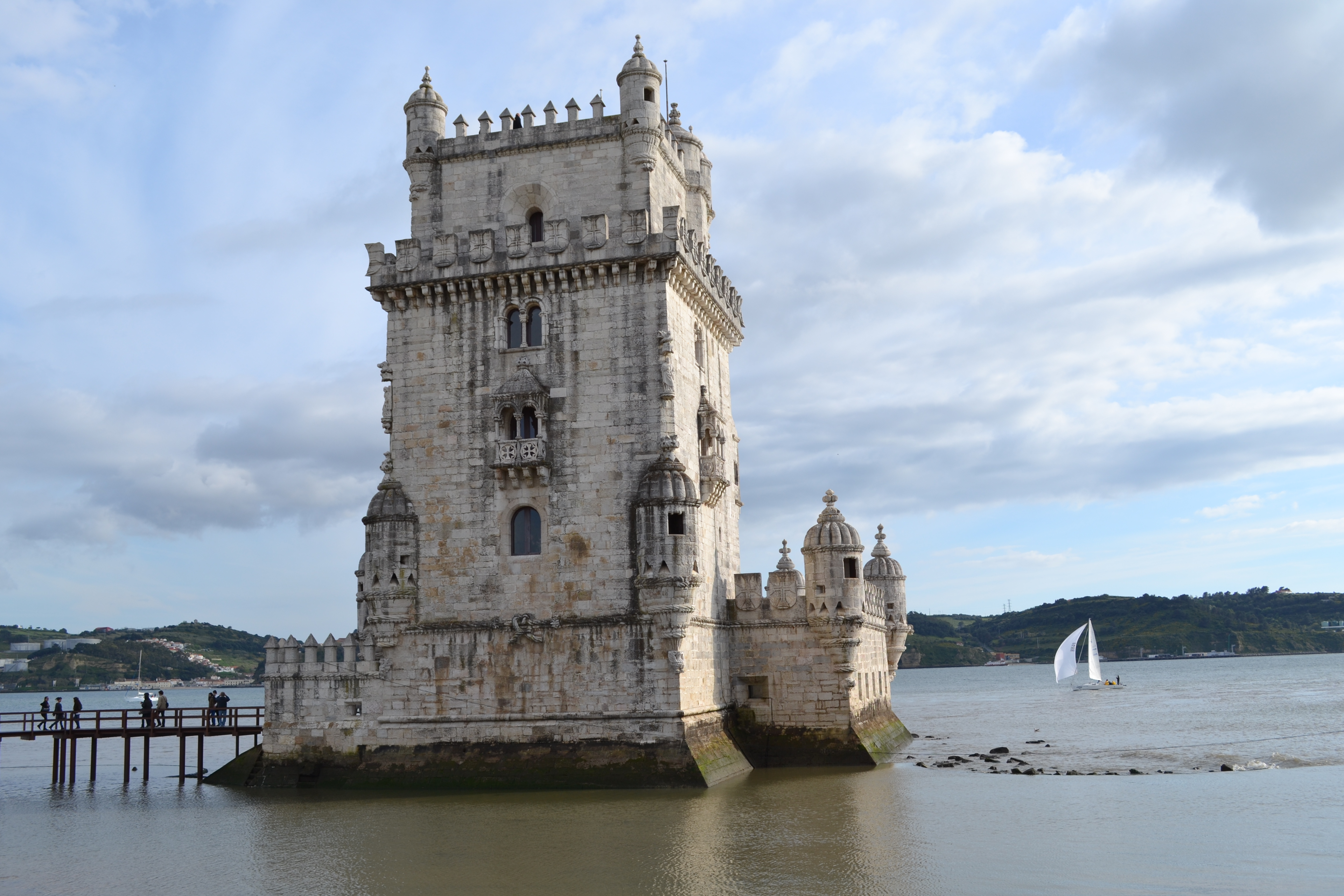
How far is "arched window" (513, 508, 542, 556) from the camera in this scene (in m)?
32.6

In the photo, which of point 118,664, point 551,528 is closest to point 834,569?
point 551,528

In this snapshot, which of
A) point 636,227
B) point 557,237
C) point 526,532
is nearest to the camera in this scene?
point 526,532

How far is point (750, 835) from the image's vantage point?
25.0m

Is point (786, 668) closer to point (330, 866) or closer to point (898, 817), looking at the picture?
point (898, 817)

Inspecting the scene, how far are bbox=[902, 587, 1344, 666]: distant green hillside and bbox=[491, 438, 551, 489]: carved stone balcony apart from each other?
14571 cm

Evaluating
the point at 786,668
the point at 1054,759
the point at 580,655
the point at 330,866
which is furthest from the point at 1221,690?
the point at 330,866

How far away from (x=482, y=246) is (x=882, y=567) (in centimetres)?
2148

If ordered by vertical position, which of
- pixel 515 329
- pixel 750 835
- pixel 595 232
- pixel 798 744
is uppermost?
pixel 595 232

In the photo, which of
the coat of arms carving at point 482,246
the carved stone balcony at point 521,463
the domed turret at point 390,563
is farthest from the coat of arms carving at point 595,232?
the domed turret at point 390,563

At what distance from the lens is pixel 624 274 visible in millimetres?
32906

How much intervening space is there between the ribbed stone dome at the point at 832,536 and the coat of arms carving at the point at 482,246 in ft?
42.2

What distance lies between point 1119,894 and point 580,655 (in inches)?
617

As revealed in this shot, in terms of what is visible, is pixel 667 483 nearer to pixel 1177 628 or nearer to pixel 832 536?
pixel 832 536

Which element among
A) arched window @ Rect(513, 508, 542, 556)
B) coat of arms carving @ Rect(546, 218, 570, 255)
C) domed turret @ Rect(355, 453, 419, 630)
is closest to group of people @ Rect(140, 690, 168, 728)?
domed turret @ Rect(355, 453, 419, 630)
